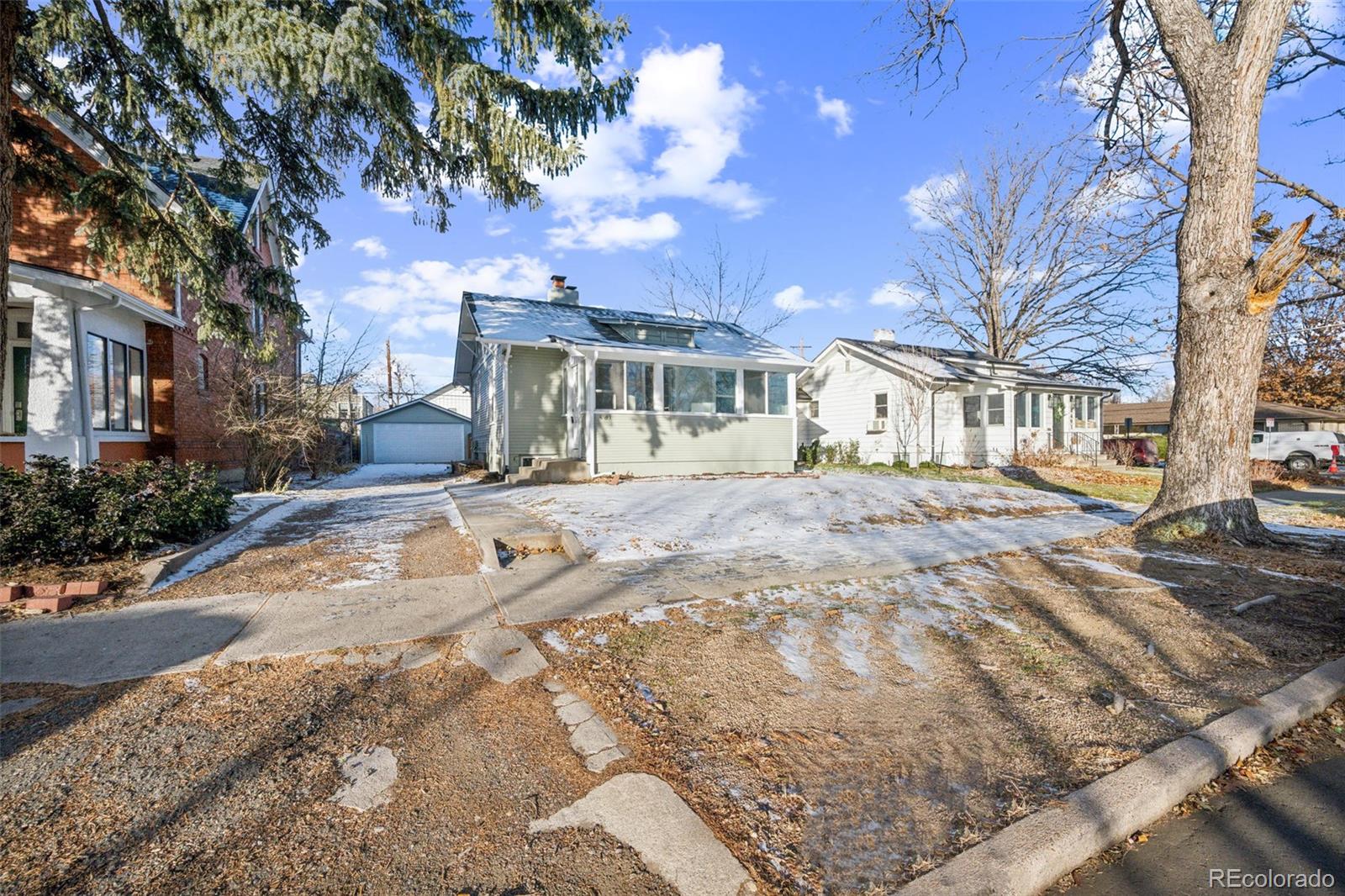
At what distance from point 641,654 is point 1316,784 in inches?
118

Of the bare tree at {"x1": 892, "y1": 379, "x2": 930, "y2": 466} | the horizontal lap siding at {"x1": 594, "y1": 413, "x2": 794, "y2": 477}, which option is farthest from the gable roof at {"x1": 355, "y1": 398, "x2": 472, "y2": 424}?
the bare tree at {"x1": 892, "y1": 379, "x2": 930, "y2": 466}

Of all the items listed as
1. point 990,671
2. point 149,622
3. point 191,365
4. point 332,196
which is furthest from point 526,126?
point 191,365

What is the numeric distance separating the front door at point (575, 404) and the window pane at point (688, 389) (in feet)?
6.41

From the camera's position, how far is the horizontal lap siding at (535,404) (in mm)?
13820

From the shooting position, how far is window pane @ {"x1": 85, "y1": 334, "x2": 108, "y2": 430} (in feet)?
30.2

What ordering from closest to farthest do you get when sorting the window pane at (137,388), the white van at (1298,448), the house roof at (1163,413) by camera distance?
the window pane at (137,388) < the white van at (1298,448) < the house roof at (1163,413)

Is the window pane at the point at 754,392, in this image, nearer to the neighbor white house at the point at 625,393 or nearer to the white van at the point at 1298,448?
the neighbor white house at the point at 625,393

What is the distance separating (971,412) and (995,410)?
0.77 meters

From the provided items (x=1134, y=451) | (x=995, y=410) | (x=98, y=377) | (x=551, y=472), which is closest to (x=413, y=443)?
(x=551, y=472)

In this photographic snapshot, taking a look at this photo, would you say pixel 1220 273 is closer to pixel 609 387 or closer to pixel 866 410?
pixel 609 387

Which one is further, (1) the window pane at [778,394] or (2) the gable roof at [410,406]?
(2) the gable roof at [410,406]

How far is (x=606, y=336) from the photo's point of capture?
14.7m

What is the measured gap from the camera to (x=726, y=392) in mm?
14672

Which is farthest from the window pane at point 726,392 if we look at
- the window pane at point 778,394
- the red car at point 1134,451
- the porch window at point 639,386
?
the red car at point 1134,451
